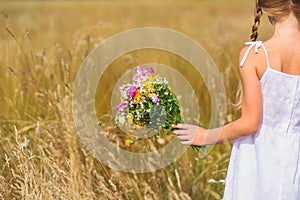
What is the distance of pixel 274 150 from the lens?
92.3 inches

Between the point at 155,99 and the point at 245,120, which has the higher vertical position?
the point at 155,99

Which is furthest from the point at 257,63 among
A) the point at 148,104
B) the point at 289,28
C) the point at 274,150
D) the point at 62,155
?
the point at 62,155

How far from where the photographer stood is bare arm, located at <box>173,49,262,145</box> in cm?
221

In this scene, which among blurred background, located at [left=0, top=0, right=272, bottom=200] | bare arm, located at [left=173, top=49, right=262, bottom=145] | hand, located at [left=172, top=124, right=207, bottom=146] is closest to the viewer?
bare arm, located at [left=173, top=49, right=262, bottom=145]

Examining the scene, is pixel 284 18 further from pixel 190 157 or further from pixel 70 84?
pixel 70 84

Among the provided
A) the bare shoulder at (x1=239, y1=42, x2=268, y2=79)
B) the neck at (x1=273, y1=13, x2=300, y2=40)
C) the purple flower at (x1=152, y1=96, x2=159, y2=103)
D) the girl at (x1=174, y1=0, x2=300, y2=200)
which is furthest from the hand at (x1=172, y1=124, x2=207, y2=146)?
the neck at (x1=273, y1=13, x2=300, y2=40)

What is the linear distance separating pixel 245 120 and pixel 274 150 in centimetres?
20

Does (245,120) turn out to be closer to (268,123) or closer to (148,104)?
(268,123)

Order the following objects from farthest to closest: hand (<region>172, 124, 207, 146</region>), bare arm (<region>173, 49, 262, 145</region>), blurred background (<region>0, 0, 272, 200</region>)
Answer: blurred background (<region>0, 0, 272, 200</region>) → hand (<region>172, 124, 207, 146</region>) → bare arm (<region>173, 49, 262, 145</region>)

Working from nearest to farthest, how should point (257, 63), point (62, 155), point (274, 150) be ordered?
point (257, 63) → point (274, 150) → point (62, 155)

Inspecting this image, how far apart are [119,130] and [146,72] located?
3.28ft

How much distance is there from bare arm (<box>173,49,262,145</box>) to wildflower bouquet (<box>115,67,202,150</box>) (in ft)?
0.36

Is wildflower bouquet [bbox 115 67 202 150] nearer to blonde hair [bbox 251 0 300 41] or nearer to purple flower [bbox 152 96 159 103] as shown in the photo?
purple flower [bbox 152 96 159 103]

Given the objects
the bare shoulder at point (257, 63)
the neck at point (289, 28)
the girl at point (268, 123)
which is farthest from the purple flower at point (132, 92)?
the neck at point (289, 28)
